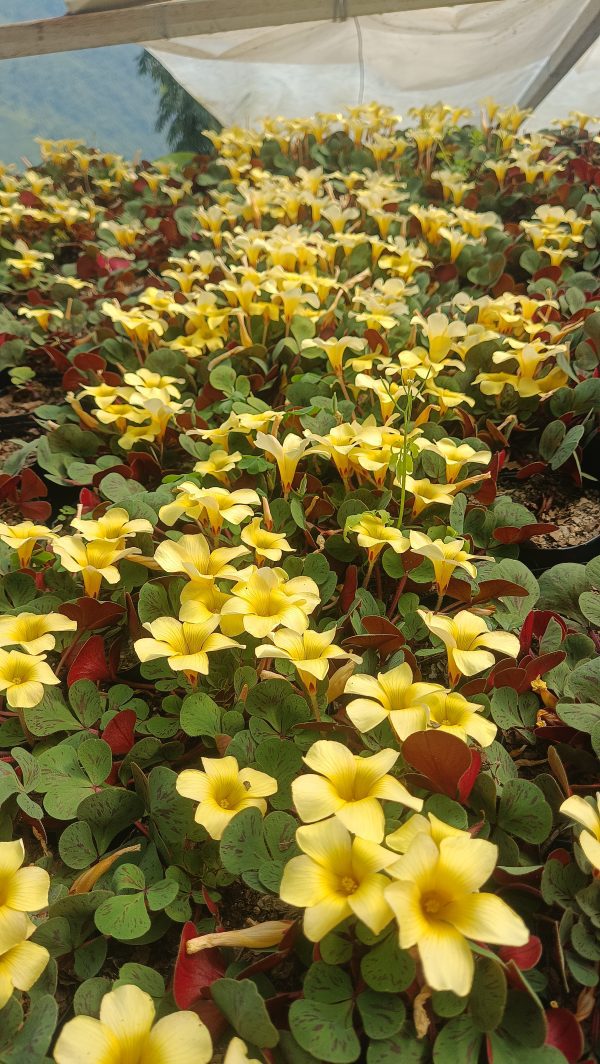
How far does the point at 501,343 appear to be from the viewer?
1.79m

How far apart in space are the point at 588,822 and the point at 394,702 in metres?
0.26

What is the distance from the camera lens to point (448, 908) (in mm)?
681

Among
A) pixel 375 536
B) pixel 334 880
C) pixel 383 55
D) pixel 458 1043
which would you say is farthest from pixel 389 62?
pixel 458 1043

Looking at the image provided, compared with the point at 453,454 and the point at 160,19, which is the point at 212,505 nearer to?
the point at 453,454

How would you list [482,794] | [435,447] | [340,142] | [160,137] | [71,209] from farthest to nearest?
[160,137], [340,142], [71,209], [435,447], [482,794]

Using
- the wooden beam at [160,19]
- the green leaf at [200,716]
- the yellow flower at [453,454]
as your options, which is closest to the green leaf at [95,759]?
the green leaf at [200,716]

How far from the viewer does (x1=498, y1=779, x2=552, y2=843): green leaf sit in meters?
0.88

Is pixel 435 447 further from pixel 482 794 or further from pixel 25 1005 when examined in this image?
pixel 25 1005

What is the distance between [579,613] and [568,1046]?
0.68 m

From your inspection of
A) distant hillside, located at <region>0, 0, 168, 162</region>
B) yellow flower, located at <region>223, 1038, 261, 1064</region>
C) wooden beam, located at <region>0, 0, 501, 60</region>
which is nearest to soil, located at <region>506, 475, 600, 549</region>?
yellow flower, located at <region>223, 1038, 261, 1064</region>

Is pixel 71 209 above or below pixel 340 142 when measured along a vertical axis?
below

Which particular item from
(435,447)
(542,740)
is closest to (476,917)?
(542,740)

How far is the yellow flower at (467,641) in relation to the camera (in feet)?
3.10

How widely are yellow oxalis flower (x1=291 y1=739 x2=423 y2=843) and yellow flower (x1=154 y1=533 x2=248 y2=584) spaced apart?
0.34 metres
